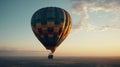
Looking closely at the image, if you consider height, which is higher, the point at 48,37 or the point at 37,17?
the point at 37,17

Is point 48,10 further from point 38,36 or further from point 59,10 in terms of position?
point 38,36

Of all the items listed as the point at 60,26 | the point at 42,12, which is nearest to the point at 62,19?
the point at 60,26

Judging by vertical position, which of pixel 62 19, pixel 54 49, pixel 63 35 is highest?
pixel 62 19

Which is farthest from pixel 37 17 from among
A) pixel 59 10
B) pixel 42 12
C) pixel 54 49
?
pixel 54 49

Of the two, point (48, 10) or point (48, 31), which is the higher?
point (48, 10)

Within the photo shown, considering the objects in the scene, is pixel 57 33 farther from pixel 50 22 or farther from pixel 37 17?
pixel 37 17

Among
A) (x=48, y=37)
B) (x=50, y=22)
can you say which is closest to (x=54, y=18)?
(x=50, y=22)
